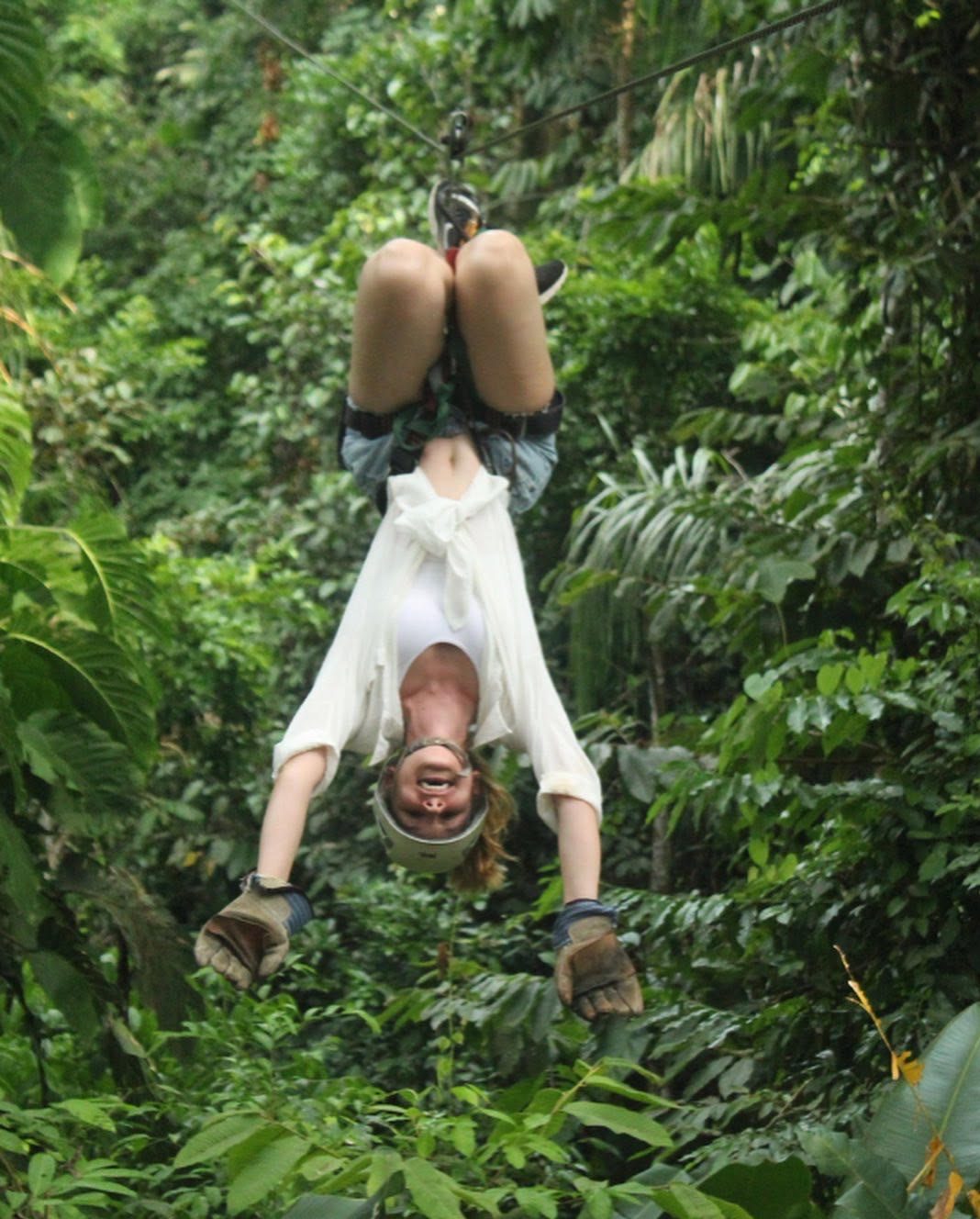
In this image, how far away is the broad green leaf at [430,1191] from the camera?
2.52 metres

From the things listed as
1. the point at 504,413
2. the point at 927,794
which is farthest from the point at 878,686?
the point at 504,413

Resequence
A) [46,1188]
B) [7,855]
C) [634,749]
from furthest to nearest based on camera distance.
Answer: [634,749]
[7,855]
[46,1188]

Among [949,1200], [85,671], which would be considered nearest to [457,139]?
[85,671]

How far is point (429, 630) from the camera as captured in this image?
2857mm

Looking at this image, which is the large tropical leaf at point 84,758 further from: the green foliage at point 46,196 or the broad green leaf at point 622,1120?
the broad green leaf at point 622,1120

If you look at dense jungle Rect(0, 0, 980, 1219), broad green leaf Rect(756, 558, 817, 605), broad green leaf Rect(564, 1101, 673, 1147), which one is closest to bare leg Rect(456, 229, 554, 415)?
dense jungle Rect(0, 0, 980, 1219)

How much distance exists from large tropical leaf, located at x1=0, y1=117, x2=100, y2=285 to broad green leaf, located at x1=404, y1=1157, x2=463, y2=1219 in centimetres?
253

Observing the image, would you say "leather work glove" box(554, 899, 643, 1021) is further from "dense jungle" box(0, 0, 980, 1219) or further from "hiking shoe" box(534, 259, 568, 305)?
"hiking shoe" box(534, 259, 568, 305)

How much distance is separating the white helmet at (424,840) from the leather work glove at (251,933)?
8.2 inches

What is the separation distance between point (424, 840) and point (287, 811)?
0.75ft

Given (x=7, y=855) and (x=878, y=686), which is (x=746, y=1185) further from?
(x=7, y=855)

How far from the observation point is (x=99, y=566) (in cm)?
410

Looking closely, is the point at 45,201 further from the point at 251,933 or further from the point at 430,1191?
the point at 430,1191

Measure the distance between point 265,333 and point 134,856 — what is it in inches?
79.3
